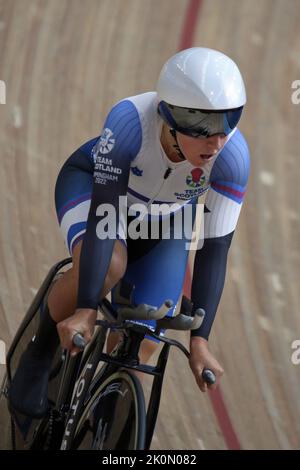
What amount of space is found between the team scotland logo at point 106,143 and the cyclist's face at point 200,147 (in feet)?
0.65

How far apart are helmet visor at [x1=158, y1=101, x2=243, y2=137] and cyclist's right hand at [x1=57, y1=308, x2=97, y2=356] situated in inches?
21.4

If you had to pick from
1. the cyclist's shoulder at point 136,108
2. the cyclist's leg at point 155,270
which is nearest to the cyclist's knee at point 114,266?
the cyclist's leg at point 155,270

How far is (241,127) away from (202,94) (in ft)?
9.48

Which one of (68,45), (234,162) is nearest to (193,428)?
(234,162)

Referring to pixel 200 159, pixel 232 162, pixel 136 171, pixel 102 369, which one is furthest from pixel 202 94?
pixel 102 369

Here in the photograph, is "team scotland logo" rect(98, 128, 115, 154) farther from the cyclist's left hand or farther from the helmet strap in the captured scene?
the cyclist's left hand

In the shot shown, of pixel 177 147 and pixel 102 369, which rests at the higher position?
pixel 177 147

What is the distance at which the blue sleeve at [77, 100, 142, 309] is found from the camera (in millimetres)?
2783

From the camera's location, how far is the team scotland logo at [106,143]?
290cm

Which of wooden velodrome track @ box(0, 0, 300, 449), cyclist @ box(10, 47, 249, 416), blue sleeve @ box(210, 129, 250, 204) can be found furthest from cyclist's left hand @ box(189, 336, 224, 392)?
wooden velodrome track @ box(0, 0, 300, 449)

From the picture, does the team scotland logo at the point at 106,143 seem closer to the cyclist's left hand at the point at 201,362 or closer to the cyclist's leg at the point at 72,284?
the cyclist's leg at the point at 72,284

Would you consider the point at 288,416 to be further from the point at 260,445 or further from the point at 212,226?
the point at 212,226

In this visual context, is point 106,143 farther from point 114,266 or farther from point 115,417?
point 115,417

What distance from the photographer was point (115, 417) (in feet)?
9.25
